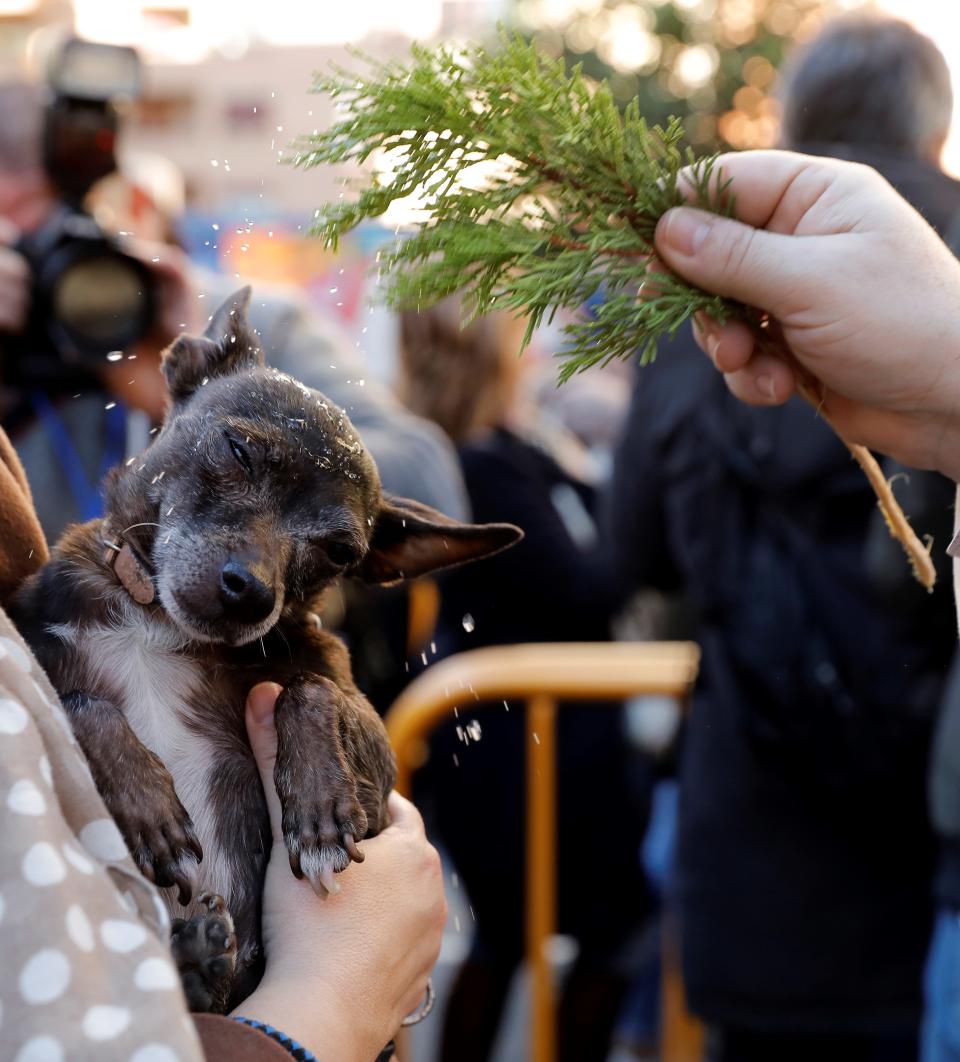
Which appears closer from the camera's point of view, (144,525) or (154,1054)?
(154,1054)

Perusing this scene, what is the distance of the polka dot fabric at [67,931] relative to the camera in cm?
104

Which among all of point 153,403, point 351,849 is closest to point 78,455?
point 153,403

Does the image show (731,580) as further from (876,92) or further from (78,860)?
(78,860)

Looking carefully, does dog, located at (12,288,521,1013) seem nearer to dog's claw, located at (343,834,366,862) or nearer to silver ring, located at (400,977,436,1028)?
dog's claw, located at (343,834,366,862)

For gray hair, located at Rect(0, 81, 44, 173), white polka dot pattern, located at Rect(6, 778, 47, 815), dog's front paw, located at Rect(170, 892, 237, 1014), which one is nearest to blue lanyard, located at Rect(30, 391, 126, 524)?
dog's front paw, located at Rect(170, 892, 237, 1014)

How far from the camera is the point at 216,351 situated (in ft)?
5.82

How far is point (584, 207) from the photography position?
1543 millimetres

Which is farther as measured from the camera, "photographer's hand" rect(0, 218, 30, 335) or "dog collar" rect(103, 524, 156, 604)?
"photographer's hand" rect(0, 218, 30, 335)

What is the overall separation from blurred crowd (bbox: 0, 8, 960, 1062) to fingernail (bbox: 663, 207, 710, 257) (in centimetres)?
67

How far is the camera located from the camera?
8.05 feet

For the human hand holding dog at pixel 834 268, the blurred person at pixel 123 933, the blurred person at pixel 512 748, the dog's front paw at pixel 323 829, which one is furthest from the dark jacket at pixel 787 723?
the dog's front paw at pixel 323 829

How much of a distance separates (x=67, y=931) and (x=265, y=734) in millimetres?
607

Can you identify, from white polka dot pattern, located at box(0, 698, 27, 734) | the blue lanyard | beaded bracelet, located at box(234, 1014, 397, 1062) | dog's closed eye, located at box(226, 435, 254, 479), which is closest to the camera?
white polka dot pattern, located at box(0, 698, 27, 734)

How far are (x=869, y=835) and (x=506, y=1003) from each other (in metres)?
1.82
